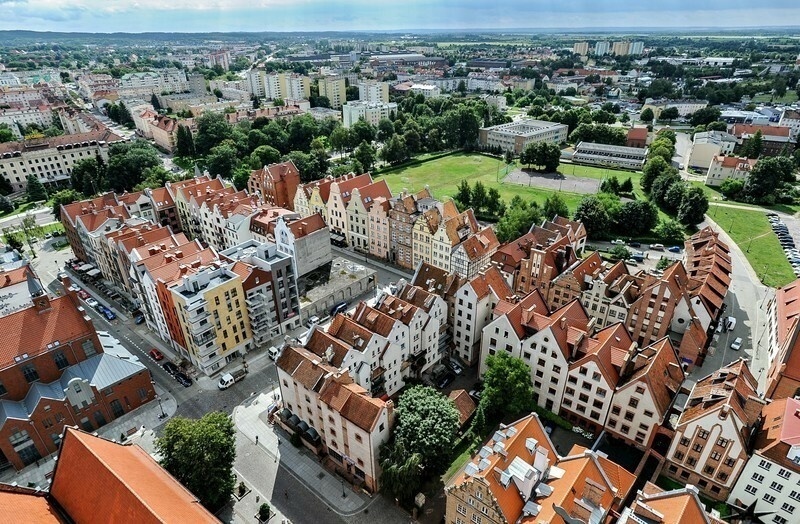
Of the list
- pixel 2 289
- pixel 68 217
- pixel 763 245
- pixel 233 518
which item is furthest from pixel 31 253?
pixel 763 245

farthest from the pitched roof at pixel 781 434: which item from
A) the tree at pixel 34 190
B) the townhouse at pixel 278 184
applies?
the tree at pixel 34 190

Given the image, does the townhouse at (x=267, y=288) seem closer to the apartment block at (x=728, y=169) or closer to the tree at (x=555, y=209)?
the tree at (x=555, y=209)

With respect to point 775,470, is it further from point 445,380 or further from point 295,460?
point 295,460

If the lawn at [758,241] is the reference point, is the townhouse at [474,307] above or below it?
above

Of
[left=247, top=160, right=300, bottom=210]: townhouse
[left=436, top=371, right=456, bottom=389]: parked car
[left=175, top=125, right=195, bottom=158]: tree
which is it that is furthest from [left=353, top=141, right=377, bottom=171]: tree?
[left=436, top=371, right=456, bottom=389]: parked car

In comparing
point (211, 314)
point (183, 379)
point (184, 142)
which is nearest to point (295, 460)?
point (183, 379)

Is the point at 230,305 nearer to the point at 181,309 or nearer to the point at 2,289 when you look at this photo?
the point at 181,309
